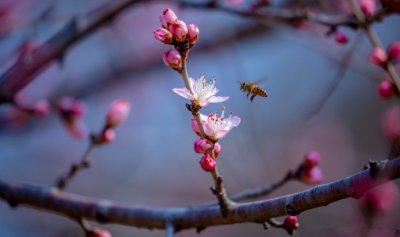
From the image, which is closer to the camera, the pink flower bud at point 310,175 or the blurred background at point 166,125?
the pink flower bud at point 310,175

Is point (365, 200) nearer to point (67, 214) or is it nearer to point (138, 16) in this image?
point (67, 214)

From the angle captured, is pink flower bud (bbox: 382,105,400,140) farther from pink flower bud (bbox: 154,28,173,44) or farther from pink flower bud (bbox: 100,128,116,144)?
pink flower bud (bbox: 100,128,116,144)

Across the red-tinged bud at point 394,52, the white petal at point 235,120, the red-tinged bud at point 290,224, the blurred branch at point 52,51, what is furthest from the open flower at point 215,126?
the blurred branch at point 52,51

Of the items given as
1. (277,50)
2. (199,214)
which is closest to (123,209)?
(199,214)

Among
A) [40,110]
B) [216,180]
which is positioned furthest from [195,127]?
[40,110]

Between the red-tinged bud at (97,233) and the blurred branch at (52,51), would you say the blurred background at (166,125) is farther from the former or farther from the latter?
the red-tinged bud at (97,233)

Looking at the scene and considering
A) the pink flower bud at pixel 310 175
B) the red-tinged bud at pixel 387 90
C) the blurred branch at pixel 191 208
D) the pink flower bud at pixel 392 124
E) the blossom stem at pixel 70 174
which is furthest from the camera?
the blossom stem at pixel 70 174

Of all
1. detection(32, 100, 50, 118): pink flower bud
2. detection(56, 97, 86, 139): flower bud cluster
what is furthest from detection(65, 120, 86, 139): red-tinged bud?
detection(32, 100, 50, 118): pink flower bud
